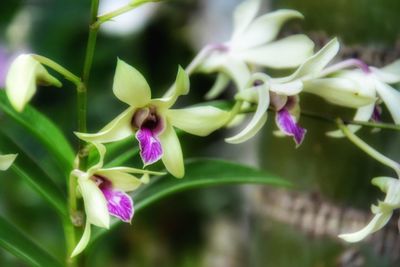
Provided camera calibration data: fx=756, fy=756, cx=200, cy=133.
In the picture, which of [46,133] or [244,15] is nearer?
[46,133]

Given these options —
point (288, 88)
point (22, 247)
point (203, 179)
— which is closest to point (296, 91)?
point (288, 88)

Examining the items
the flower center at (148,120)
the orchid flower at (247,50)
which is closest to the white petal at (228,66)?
the orchid flower at (247,50)

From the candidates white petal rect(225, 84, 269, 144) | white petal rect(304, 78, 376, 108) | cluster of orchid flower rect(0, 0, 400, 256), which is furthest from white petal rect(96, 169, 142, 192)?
white petal rect(304, 78, 376, 108)

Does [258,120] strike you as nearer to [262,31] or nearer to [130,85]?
[130,85]

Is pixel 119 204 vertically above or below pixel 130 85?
below

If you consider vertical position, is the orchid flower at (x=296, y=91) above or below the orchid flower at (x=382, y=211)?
above

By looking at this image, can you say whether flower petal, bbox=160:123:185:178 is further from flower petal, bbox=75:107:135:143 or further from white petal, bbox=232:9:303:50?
white petal, bbox=232:9:303:50

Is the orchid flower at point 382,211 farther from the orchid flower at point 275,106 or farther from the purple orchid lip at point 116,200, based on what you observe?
the purple orchid lip at point 116,200

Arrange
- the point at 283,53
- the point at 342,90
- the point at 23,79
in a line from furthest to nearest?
the point at 283,53
the point at 342,90
the point at 23,79
